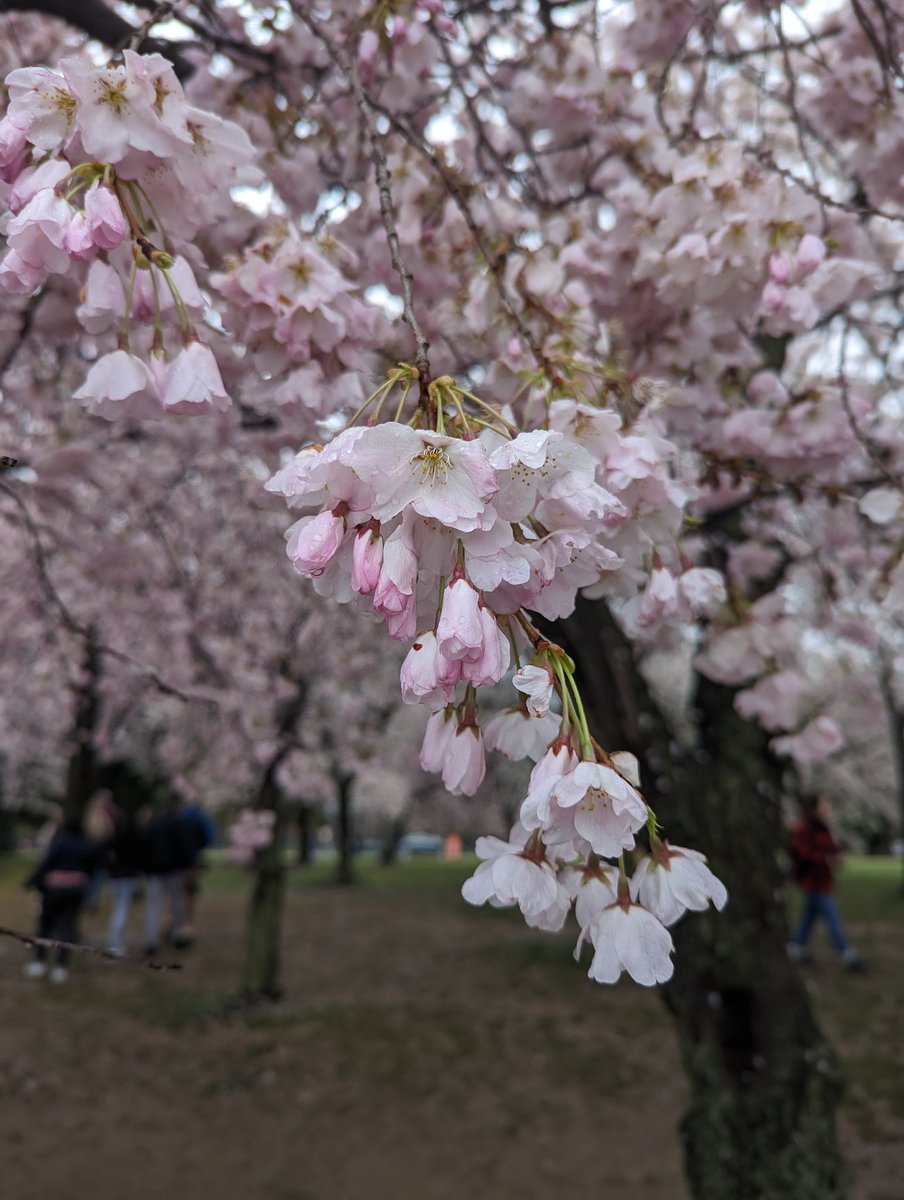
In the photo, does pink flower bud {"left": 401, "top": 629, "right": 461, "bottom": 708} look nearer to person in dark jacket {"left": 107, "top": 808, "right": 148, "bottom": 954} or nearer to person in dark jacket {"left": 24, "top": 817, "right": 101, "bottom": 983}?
person in dark jacket {"left": 24, "top": 817, "right": 101, "bottom": 983}

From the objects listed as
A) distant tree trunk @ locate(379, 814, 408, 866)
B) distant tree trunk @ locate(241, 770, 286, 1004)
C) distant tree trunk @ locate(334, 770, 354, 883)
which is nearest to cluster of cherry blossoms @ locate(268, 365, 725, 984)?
distant tree trunk @ locate(241, 770, 286, 1004)

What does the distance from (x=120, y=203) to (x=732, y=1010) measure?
3.03 metres

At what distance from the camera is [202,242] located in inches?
68.0

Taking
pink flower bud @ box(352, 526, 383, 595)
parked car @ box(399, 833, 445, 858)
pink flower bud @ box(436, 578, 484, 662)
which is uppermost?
pink flower bud @ box(352, 526, 383, 595)

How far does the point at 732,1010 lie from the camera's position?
9.74 ft

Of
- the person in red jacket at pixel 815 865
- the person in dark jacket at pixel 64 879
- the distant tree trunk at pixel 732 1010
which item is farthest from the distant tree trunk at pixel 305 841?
the distant tree trunk at pixel 732 1010

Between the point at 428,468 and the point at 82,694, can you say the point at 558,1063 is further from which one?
the point at 82,694

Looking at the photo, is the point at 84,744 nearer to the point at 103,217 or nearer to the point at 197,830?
the point at 197,830

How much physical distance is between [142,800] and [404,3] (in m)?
A: 20.7

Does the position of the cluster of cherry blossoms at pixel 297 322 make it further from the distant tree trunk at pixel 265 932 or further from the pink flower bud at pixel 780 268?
the distant tree trunk at pixel 265 932

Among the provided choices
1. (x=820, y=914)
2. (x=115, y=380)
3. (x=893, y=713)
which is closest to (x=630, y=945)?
(x=115, y=380)

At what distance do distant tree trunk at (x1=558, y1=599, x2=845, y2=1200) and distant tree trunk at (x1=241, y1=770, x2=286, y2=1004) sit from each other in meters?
4.69

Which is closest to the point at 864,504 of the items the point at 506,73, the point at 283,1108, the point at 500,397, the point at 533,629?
the point at 500,397

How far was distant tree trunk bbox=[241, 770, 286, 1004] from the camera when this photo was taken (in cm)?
696
